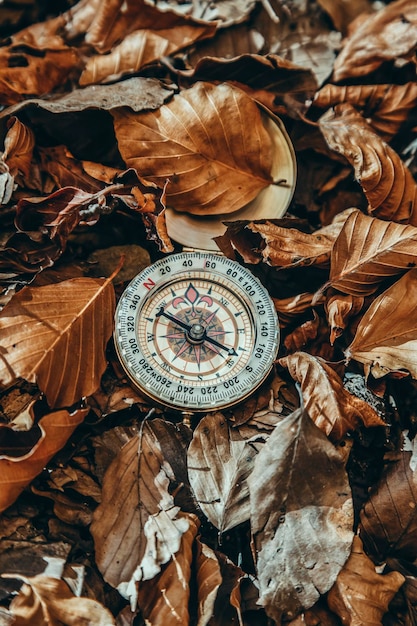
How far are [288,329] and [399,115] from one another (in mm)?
1017

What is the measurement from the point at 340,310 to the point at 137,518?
0.88 meters

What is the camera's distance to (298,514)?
1822 mm

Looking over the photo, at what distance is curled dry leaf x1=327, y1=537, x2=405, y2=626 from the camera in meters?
1.78

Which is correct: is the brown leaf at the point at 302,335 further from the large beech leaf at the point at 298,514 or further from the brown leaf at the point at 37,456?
the brown leaf at the point at 37,456

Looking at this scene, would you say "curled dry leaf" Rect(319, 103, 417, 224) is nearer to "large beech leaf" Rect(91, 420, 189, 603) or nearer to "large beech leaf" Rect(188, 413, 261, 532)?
"large beech leaf" Rect(188, 413, 261, 532)

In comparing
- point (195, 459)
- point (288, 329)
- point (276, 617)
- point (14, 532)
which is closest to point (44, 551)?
point (14, 532)

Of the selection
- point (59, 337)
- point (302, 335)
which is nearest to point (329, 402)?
point (302, 335)

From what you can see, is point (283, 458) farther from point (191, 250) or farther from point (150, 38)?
point (150, 38)

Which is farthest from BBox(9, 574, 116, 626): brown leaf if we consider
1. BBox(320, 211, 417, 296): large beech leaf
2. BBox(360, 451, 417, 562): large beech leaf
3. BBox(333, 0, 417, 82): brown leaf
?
BBox(333, 0, 417, 82): brown leaf

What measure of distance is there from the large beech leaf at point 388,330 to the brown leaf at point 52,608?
40.4 inches

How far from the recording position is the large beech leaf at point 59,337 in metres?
1.90

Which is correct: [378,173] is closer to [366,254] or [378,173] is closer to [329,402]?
[366,254]

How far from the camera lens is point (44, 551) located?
1812mm

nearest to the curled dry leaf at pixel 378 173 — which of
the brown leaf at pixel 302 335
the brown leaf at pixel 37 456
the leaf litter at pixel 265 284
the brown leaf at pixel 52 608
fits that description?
the leaf litter at pixel 265 284
